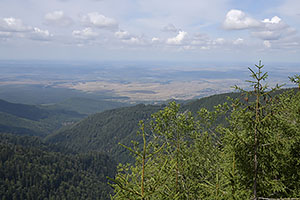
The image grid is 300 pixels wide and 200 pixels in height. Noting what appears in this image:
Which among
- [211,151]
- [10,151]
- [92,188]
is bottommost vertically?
[92,188]

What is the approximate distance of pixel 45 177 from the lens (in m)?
123

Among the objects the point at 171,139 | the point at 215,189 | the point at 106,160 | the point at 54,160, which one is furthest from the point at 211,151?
the point at 106,160

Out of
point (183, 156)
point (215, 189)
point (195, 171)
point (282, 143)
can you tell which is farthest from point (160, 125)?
point (282, 143)

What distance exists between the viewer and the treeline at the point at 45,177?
112562mm

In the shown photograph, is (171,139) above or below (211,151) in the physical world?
above

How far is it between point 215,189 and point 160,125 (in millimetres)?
4600

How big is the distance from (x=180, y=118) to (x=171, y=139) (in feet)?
3.57

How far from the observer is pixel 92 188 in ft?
409

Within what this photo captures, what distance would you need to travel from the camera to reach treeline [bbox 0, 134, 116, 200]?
11256cm

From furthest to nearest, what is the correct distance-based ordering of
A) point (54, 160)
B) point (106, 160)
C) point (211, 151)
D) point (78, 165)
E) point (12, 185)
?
point (106, 160) < point (78, 165) < point (54, 160) < point (12, 185) < point (211, 151)

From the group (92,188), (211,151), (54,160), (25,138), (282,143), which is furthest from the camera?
(25,138)

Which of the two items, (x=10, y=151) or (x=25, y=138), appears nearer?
(x=10, y=151)

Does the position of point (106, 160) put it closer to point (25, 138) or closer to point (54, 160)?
point (54, 160)

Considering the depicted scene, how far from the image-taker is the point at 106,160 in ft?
547
